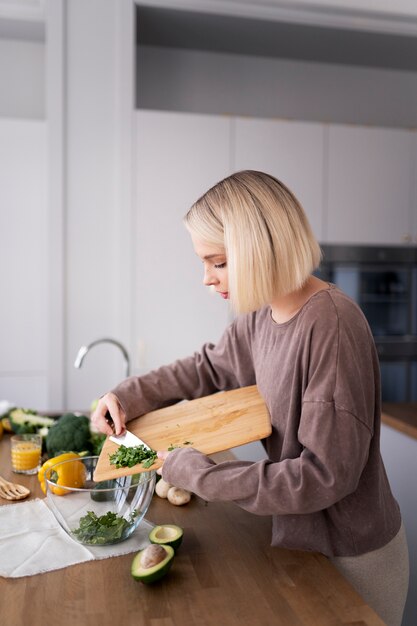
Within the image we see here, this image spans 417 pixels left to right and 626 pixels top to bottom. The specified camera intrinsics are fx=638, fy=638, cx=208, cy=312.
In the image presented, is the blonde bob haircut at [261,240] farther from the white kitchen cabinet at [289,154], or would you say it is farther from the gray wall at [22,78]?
the gray wall at [22,78]

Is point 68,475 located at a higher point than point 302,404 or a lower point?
lower

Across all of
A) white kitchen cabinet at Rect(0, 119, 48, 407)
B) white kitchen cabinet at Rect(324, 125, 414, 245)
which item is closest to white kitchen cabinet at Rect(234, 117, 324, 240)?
white kitchen cabinet at Rect(324, 125, 414, 245)

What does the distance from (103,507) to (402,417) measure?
132 centimetres

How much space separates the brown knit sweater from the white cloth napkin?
18cm

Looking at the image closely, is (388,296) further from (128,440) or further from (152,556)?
(152,556)

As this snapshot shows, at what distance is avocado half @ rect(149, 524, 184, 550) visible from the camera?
1177mm

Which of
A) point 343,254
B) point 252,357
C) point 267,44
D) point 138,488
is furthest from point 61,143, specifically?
point 138,488

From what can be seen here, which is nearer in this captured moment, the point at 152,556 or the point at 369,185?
the point at 152,556

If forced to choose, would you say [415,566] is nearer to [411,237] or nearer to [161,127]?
[411,237]

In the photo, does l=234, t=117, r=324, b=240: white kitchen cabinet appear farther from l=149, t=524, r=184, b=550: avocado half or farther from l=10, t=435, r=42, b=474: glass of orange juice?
l=149, t=524, r=184, b=550: avocado half

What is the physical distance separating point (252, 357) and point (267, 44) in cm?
280

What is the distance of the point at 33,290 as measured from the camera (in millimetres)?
3559

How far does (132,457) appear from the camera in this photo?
1231 millimetres

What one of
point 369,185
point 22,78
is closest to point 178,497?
point 369,185
